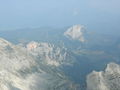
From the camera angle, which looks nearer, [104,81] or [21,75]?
[104,81]

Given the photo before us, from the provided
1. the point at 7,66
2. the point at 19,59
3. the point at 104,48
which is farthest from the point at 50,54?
the point at 104,48

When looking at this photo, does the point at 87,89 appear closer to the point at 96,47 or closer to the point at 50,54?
the point at 50,54

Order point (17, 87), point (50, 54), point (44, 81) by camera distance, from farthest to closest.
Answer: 1. point (50, 54)
2. point (44, 81)
3. point (17, 87)

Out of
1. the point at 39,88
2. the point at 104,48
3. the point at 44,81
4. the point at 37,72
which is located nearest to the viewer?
the point at 39,88

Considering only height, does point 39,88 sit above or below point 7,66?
below

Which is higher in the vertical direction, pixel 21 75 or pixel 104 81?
pixel 21 75

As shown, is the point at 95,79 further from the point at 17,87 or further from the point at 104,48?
the point at 104,48

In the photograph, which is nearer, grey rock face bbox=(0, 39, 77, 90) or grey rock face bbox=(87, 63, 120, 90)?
grey rock face bbox=(87, 63, 120, 90)

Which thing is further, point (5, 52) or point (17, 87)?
point (5, 52)

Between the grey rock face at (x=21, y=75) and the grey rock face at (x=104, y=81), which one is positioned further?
the grey rock face at (x=21, y=75)

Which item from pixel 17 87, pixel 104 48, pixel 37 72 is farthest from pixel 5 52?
pixel 104 48
